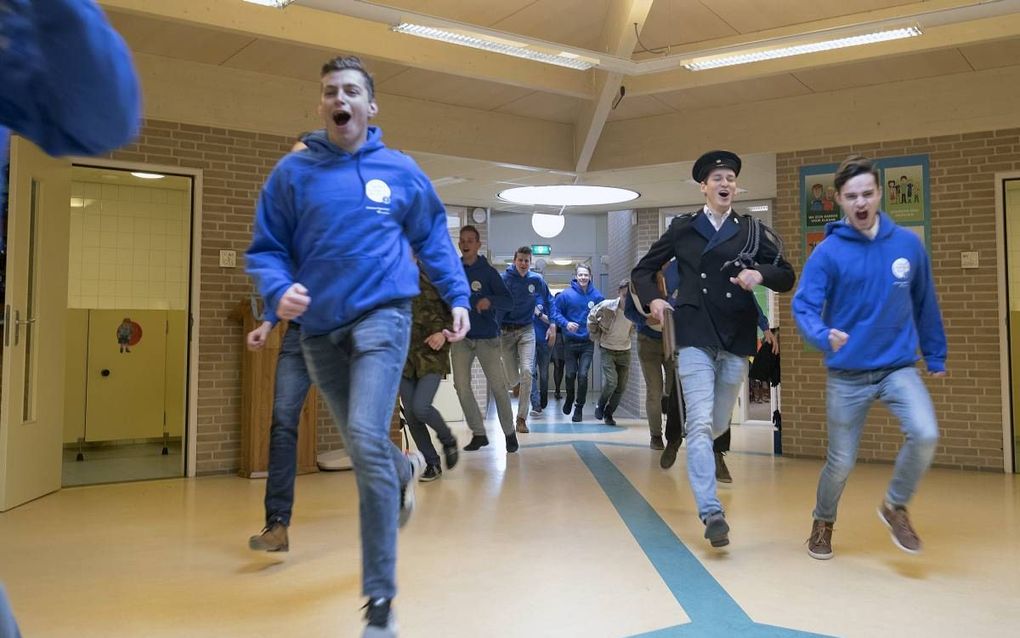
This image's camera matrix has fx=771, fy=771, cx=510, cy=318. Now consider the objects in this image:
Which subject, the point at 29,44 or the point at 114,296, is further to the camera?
the point at 114,296

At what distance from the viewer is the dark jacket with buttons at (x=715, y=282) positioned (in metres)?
3.73

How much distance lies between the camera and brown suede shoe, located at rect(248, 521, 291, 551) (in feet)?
10.9

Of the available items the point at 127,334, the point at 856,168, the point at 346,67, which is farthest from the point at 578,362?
the point at 346,67

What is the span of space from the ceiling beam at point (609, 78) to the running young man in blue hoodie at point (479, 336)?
1.73 metres

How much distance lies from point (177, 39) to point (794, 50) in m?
4.65

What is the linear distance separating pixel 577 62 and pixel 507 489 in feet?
10.6

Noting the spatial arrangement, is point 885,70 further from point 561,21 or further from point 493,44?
point 493,44

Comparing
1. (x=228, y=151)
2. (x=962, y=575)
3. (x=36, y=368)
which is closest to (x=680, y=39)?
(x=228, y=151)

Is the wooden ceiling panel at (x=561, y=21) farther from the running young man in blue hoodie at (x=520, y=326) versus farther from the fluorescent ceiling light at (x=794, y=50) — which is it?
the running young man in blue hoodie at (x=520, y=326)

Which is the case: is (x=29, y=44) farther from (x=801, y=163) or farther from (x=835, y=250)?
(x=801, y=163)

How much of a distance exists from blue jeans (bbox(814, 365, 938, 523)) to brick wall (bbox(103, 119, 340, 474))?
4.64m

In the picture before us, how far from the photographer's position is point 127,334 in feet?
27.3

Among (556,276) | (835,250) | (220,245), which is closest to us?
(835,250)

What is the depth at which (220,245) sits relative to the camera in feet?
20.7
